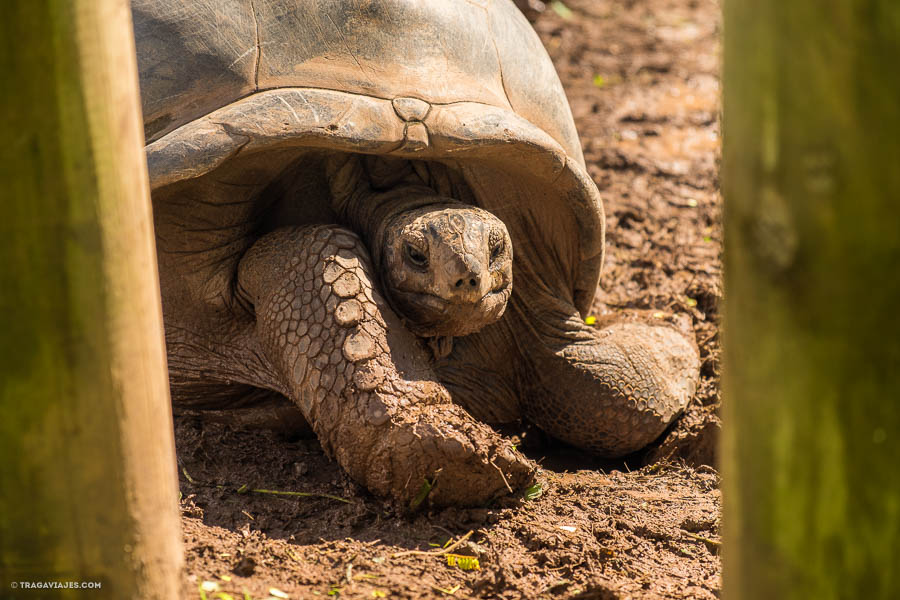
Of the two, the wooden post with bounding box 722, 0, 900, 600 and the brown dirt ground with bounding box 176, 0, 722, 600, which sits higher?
the wooden post with bounding box 722, 0, 900, 600

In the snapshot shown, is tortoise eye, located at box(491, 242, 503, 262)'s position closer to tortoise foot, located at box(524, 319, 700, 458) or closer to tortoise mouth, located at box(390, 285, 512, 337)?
tortoise mouth, located at box(390, 285, 512, 337)

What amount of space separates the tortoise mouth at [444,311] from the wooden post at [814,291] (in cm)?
142

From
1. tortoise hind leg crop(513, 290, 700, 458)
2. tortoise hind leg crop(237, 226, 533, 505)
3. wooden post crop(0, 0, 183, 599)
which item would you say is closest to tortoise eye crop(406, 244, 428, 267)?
tortoise hind leg crop(237, 226, 533, 505)

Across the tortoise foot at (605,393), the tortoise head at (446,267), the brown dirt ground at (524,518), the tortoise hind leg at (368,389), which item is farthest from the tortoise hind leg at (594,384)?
the tortoise hind leg at (368,389)

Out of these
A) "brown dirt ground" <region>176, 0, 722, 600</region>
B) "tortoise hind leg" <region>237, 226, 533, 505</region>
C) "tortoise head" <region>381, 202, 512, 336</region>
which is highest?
"tortoise head" <region>381, 202, 512, 336</region>

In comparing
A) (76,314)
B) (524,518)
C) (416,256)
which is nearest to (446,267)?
(416,256)

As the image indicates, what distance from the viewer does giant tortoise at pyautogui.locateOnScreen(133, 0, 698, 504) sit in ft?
8.38

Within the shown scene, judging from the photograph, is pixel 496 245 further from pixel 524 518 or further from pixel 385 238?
pixel 524 518

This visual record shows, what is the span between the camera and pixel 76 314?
56.2 inches

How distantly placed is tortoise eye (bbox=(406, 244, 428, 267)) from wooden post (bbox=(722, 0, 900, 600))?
145 centimetres

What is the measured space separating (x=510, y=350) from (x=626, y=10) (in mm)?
6032

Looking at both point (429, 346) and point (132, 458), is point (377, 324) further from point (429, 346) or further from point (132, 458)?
point (132, 458)

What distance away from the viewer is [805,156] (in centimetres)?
114

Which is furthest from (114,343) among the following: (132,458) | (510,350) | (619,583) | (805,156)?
(510,350)
